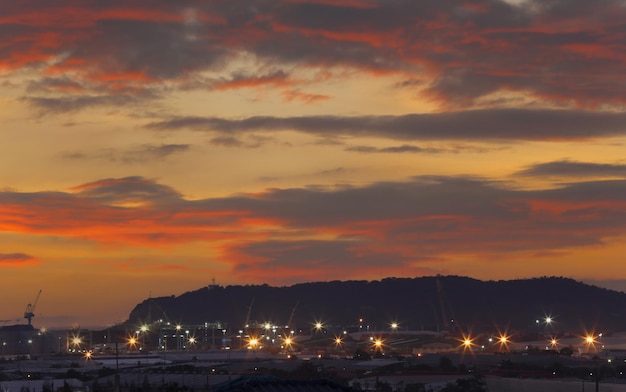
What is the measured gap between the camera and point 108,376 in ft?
642

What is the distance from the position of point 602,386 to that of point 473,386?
17.4 m

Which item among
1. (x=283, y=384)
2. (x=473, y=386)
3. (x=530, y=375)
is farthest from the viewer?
(x=530, y=375)

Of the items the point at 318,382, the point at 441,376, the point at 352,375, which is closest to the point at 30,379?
the point at 352,375

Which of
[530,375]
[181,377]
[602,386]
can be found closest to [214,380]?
[181,377]

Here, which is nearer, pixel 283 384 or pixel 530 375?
pixel 283 384

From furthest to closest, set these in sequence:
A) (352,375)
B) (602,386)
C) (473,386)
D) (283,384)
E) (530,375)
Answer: (352,375) → (530,375) → (473,386) → (602,386) → (283,384)

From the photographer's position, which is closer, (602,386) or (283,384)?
(283,384)

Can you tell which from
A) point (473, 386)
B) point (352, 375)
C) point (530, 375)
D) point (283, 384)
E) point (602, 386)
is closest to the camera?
point (283, 384)

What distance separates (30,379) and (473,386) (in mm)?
79083

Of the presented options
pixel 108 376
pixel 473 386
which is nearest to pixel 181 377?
pixel 108 376

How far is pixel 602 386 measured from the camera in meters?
135

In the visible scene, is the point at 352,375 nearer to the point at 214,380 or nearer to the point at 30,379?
the point at 214,380

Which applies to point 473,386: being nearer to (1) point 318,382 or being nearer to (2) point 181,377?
(2) point 181,377

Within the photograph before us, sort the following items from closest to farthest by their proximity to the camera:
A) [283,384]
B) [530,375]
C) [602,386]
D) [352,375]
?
[283,384] → [602,386] → [530,375] → [352,375]
